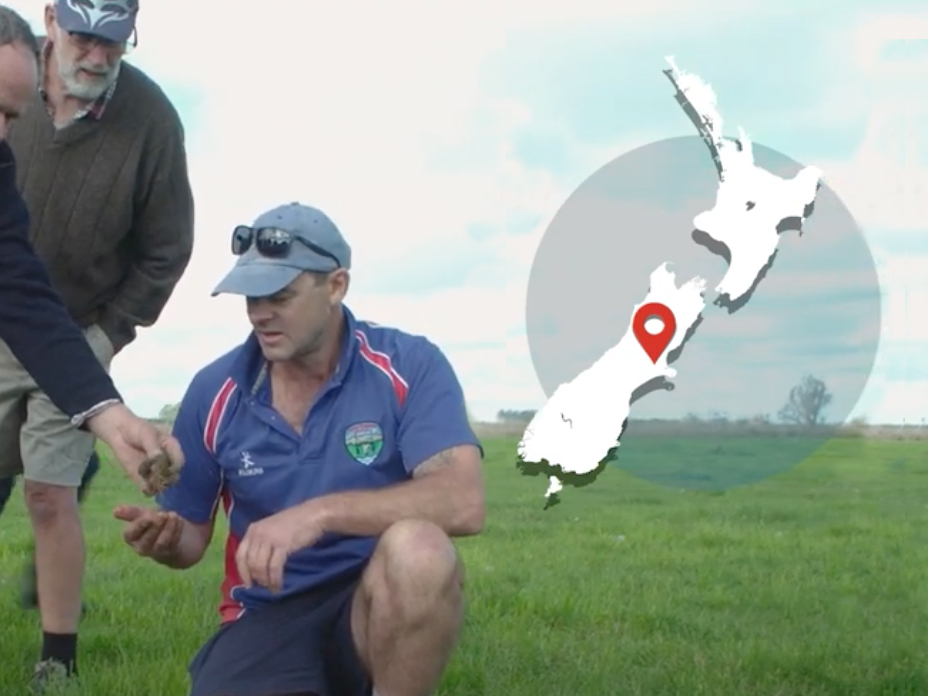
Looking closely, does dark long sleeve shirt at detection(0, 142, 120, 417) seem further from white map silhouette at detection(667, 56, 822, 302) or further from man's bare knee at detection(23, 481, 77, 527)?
white map silhouette at detection(667, 56, 822, 302)

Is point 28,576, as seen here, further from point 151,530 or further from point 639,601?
point 151,530

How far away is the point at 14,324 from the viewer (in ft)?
17.1

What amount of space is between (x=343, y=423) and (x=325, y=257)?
1.67ft

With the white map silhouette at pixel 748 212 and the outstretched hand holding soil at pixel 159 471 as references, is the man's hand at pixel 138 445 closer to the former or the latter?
the outstretched hand holding soil at pixel 159 471

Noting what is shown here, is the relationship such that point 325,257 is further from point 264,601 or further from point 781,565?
point 781,565

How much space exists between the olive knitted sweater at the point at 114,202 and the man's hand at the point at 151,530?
89.2 inches

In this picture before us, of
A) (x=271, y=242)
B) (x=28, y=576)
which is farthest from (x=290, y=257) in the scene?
(x=28, y=576)

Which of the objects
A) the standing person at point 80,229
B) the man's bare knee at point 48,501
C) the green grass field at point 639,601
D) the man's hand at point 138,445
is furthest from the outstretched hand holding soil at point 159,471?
the man's bare knee at point 48,501

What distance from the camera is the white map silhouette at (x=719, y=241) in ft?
38.5

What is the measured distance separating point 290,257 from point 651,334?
24.0 feet

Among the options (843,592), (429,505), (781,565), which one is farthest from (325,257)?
(781,565)

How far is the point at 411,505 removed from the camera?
5043 mm

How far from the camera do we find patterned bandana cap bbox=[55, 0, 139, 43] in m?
6.55

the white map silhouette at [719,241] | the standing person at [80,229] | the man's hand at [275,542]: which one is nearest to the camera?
the man's hand at [275,542]
